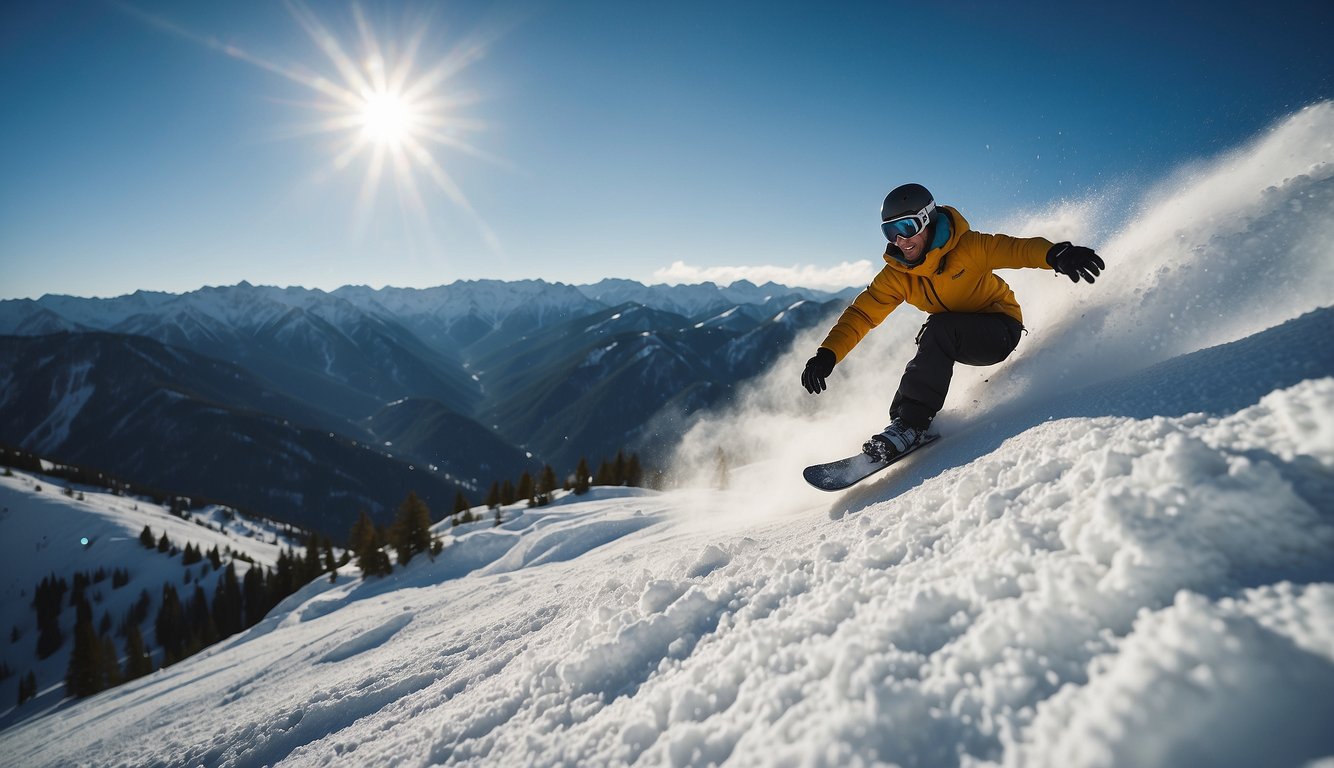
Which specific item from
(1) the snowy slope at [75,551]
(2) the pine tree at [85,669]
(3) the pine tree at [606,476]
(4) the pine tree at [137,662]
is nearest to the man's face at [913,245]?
(3) the pine tree at [606,476]

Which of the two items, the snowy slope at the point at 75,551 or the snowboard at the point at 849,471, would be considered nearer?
the snowboard at the point at 849,471

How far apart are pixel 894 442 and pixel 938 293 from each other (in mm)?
1557

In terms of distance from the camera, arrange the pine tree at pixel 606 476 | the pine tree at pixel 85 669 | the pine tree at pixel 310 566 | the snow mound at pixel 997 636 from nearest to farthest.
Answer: the snow mound at pixel 997 636 → the pine tree at pixel 606 476 → the pine tree at pixel 310 566 → the pine tree at pixel 85 669

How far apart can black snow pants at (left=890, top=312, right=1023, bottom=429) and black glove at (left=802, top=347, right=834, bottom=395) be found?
0.79 meters

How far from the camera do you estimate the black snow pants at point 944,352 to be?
199 inches

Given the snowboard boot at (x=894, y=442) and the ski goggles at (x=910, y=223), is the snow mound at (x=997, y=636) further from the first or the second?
the ski goggles at (x=910, y=223)

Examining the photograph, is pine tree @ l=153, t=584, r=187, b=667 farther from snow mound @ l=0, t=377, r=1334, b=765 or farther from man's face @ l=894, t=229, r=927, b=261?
man's face @ l=894, t=229, r=927, b=261

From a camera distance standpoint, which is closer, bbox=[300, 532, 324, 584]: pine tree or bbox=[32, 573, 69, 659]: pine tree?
bbox=[300, 532, 324, 584]: pine tree

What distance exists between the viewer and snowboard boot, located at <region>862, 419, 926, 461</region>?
534 cm

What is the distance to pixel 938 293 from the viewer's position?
5.24 metres

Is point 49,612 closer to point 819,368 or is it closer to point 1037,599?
point 819,368

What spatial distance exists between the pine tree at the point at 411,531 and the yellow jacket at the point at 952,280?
2861 cm

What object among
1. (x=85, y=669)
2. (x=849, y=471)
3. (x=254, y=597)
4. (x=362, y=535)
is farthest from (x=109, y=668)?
(x=849, y=471)

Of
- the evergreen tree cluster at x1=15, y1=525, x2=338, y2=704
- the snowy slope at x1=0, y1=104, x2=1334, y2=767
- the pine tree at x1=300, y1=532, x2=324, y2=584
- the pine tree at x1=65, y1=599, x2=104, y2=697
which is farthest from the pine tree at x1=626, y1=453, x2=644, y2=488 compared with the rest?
the pine tree at x1=65, y1=599, x2=104, y2=697
